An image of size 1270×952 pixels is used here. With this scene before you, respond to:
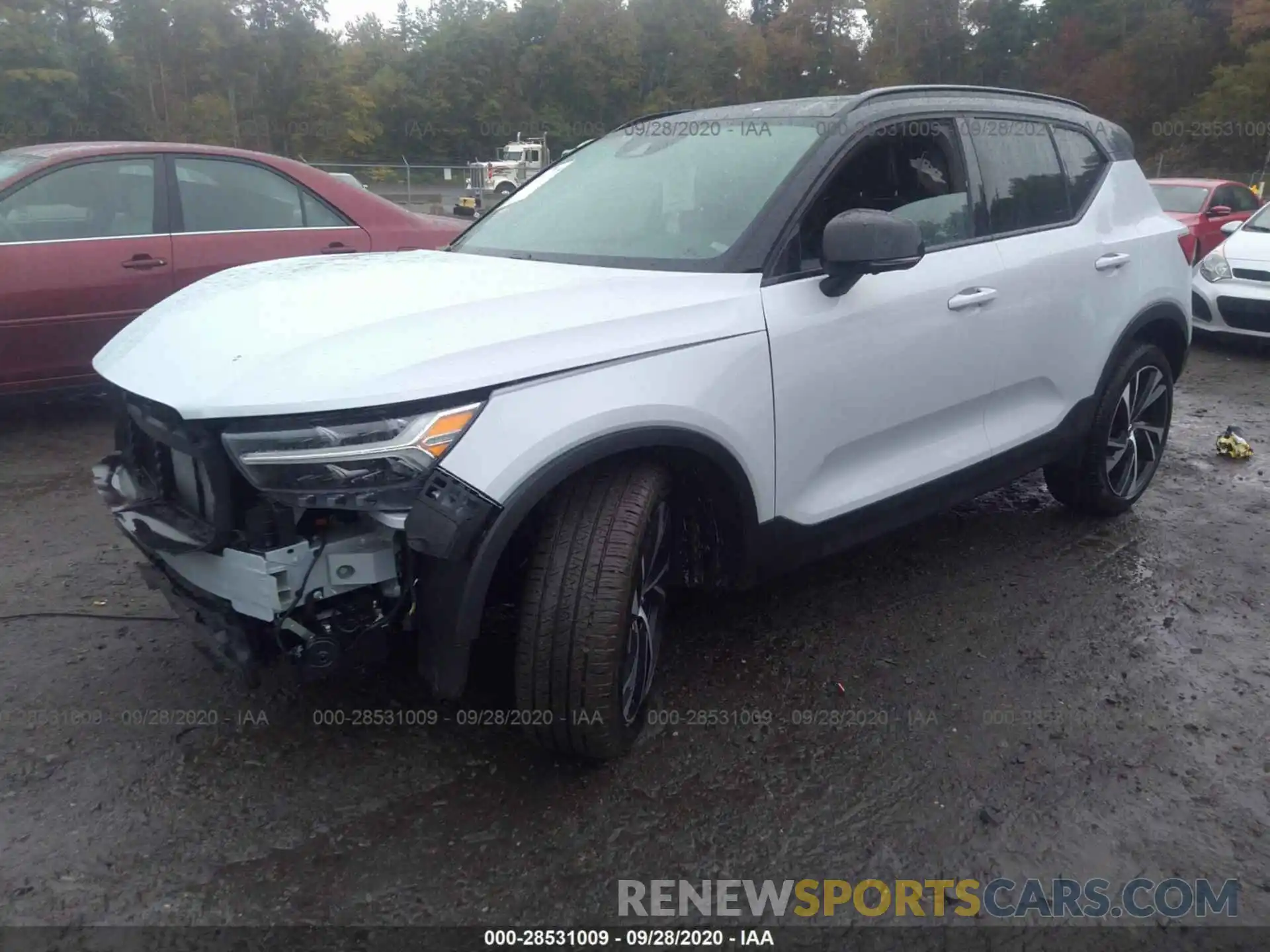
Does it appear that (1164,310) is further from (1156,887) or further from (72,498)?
(72,498)

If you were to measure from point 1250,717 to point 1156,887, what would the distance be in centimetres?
95

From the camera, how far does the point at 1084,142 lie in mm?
4117

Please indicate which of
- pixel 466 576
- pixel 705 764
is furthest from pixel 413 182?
pixel 466 576

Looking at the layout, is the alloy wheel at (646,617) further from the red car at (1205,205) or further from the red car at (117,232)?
the red car at (1205,205)

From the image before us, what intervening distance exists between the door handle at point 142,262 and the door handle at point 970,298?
422cm

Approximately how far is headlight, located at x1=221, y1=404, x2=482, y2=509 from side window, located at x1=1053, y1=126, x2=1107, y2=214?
3.04m

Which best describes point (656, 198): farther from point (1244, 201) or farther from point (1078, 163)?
point (1244, 201)

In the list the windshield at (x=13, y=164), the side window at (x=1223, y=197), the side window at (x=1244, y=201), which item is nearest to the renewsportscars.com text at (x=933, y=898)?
the windshield at (x=13, y=164)

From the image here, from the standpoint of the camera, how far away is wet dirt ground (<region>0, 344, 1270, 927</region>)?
2242 millimetres

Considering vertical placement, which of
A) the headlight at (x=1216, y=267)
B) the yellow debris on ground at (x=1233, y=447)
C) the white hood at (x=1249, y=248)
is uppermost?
the white hood at (x=1249, y=248)

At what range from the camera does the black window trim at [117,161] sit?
16.4ft

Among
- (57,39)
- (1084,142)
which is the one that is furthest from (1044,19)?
(1084,142)

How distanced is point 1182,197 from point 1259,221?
2.80 metres

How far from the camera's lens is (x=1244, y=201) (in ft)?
40.2
